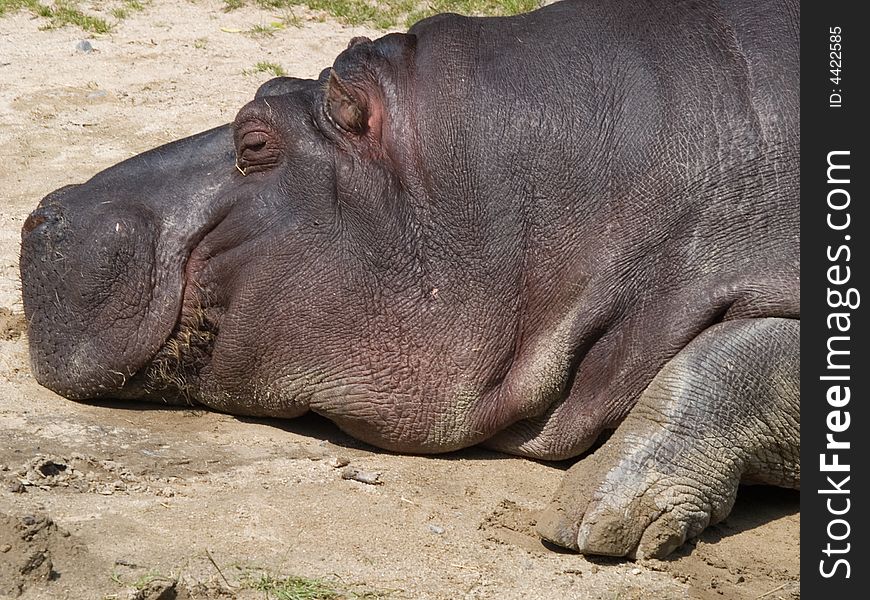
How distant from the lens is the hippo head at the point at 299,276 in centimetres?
494

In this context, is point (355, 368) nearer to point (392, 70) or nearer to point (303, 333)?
point (303, 333)

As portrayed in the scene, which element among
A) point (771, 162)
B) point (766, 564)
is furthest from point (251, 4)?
point (766, 564)

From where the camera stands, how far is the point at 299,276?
16.3 feet

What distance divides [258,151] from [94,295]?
0.83 meters

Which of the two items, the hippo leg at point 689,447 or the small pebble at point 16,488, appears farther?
the hippo leg at point 689,447

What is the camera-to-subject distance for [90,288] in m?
5.16

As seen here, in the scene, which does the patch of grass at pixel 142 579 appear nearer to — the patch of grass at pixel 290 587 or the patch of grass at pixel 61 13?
the patch of grass at pixel 290 587

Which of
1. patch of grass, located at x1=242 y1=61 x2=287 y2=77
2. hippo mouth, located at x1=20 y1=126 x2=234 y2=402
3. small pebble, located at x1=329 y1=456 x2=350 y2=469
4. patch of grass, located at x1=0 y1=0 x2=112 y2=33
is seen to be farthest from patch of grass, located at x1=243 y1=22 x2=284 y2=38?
small pebble, located at x1=329 y1=456 x2=350 y2=469

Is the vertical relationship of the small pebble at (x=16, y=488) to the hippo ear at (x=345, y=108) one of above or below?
below

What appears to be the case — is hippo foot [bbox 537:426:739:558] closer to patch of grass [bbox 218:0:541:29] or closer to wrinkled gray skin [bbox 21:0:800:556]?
wrinkled gray skin [bbox 21:0:800:556]

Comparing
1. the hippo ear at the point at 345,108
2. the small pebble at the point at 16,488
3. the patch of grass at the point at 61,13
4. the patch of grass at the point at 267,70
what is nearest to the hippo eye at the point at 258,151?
the hippo ear at the point at 345,108

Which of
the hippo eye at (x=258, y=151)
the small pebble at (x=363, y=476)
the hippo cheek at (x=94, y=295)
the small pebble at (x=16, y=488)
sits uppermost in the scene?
the hippo eye at (x=258, y=151)

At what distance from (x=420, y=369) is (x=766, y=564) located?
1.37 metres

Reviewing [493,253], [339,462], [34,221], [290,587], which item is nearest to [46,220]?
[34,221]
